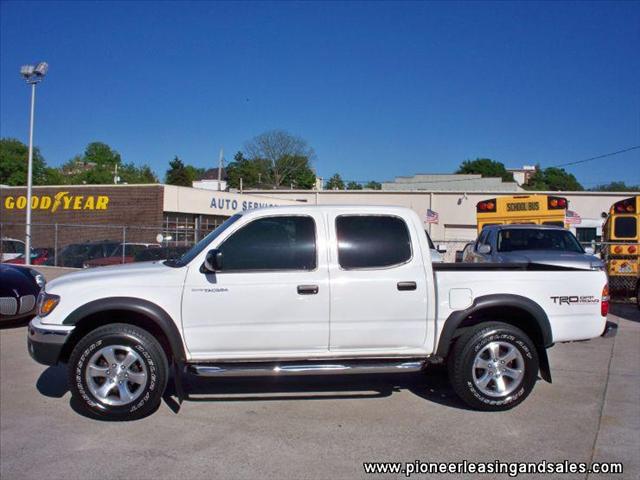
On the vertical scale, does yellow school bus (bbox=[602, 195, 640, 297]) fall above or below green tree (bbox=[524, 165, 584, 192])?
below

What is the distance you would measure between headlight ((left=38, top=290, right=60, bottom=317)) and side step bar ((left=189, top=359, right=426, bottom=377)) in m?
1.28

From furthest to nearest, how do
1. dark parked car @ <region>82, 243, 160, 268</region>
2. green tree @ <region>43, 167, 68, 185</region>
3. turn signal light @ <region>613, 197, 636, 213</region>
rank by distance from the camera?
green tree @ <region>43, 167, 68, 185</region>, dark parked car @ <region>82, 243, 160, 268</region>, turn signal light @ <region>613, 197, 636, 213</region>

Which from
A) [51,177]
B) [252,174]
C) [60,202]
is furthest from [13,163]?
[60,202]

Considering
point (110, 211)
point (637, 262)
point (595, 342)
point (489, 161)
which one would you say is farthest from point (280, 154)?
point (595, 342)

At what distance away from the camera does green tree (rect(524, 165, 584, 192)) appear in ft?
300

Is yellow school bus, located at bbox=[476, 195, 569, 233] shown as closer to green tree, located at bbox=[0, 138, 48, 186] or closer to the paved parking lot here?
the paved parking lot

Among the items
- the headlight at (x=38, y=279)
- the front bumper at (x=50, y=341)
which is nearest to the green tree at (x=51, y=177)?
the headlight at (x=38, y=279)

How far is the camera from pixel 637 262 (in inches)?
558

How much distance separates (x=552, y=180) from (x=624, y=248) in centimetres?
8576

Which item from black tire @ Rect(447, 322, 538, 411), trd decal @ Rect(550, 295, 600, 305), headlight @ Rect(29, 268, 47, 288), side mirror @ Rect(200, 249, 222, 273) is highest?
Result: side mirror @ Rect(200, 249, 222, 273)

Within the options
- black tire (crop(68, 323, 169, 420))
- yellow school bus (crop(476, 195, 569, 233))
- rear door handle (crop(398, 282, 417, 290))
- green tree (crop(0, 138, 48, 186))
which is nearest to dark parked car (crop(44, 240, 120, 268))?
yellow school bus (crop(476, 195, 569, 233))

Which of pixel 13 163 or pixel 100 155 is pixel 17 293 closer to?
pixel 13 163

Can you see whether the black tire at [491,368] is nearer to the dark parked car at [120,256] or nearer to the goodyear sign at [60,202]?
the dark parked car at [120,256]

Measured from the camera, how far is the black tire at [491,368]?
5.39 meters
